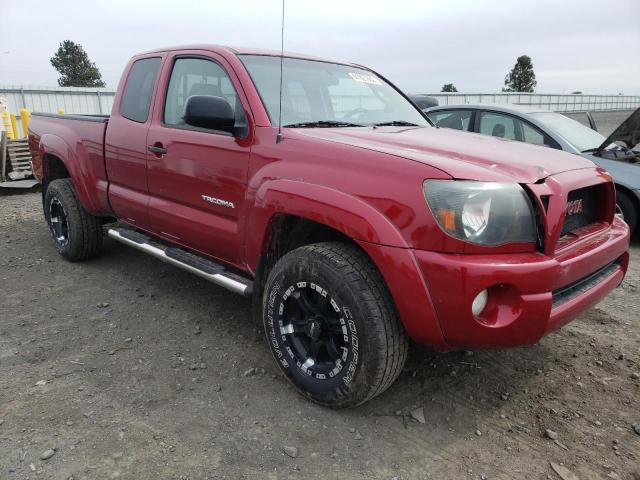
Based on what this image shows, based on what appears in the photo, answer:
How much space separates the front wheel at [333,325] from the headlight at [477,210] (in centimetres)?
45

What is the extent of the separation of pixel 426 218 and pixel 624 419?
1.49 meters

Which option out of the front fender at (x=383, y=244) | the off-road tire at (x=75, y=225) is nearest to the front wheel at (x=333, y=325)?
the front fender at (x=383, y=244)

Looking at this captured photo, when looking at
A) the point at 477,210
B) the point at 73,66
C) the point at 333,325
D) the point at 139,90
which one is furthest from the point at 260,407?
the point at 73,66

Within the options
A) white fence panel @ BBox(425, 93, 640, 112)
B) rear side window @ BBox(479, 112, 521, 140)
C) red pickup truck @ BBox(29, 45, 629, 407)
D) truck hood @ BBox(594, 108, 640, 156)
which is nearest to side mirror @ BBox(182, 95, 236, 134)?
red pickup truck @ BBox(29, 45, 629, 407)

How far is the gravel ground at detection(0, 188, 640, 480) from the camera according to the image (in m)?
2.18

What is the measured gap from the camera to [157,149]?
3.41m

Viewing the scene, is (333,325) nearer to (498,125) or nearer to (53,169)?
(53,169)

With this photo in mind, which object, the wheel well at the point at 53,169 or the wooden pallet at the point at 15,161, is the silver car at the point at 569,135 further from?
the wooden pallet at the point at 15,161

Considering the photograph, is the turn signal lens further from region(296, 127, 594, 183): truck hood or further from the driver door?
the driver door

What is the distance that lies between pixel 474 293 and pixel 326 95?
1.84m

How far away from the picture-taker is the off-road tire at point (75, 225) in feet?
15.0

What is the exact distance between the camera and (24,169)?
9.41m

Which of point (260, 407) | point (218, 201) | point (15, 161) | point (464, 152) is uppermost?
point (464, 152)

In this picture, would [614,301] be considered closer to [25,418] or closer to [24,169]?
[25,418]
